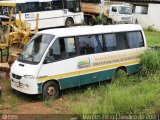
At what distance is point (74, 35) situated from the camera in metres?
14.1

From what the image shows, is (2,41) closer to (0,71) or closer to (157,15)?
(0,71)

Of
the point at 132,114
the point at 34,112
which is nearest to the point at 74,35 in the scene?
the point at 34,112

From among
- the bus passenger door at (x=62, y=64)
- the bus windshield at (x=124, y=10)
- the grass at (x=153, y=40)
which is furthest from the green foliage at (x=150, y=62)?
the bus windshield at (x=124, y=10)

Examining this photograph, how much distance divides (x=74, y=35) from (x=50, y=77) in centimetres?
186

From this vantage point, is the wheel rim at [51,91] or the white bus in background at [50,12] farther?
the white bus in background at [50,12]

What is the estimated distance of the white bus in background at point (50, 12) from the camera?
2838 cm

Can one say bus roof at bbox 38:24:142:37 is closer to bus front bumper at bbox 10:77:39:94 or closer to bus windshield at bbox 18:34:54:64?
bus windshield at bbox 18:34:54:64

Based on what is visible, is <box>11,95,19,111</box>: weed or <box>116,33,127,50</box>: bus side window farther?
<box>116,33,127,50</box>: bus side window

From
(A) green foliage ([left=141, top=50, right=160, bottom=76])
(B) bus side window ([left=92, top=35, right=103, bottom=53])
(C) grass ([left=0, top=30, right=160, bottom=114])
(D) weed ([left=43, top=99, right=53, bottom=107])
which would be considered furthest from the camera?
(A) green foliage ([left=141, top=50, right=160, bottom=76])

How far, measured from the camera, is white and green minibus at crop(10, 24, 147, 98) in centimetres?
1314

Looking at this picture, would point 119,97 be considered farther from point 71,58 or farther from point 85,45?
point 85,45

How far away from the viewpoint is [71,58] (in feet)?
45.2

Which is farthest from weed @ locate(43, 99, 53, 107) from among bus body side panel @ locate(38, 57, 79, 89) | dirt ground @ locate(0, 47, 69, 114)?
bus body side panel @ locate(38, 57, 79, 89)

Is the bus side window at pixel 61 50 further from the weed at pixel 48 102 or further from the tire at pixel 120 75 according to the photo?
the tire at pixel 120 75
